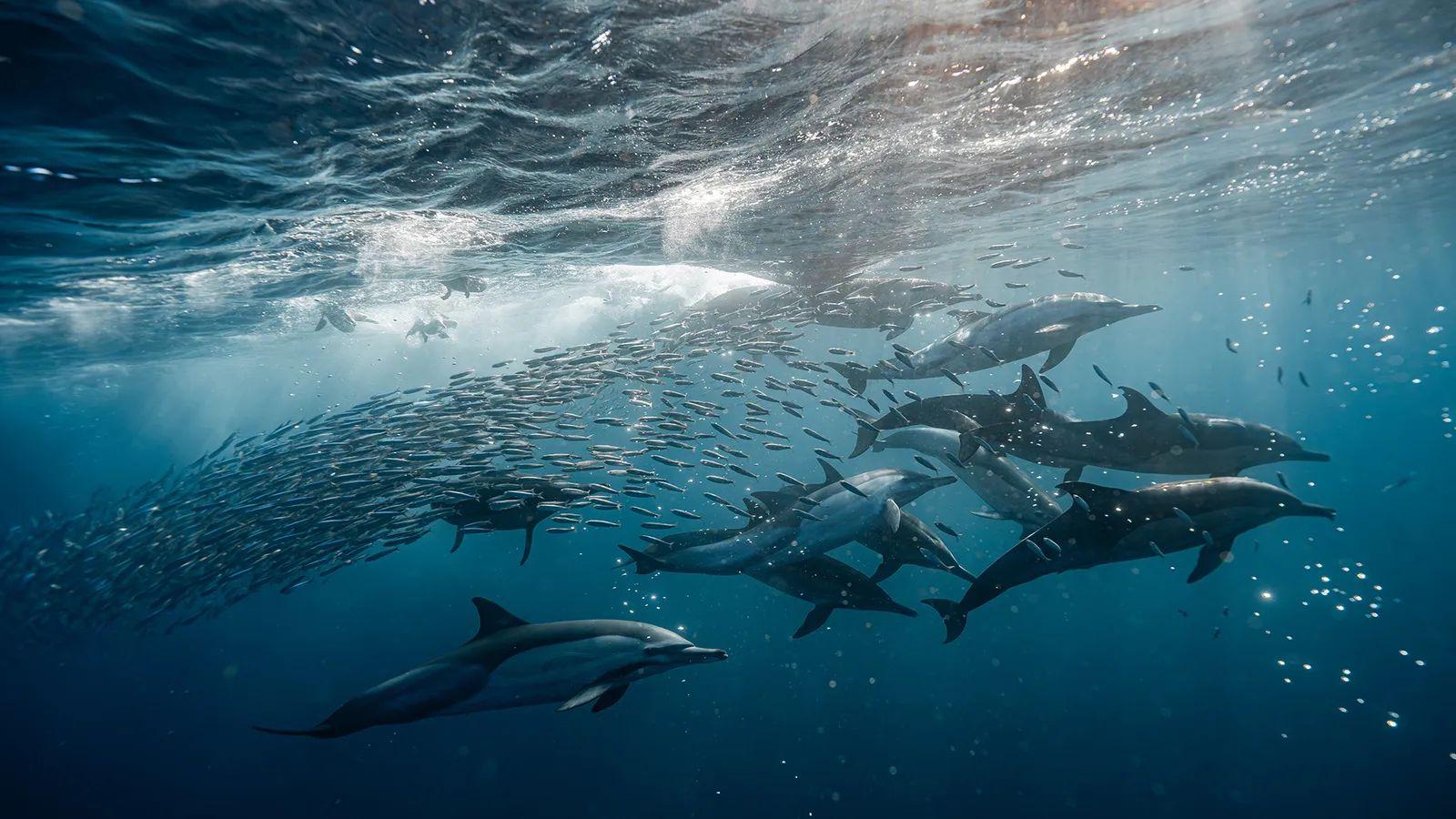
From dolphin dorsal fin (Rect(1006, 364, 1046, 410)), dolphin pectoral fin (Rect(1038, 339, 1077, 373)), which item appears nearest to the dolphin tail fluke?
dolphin dorsal fin (Rect(1006, 364, 1046, 410))

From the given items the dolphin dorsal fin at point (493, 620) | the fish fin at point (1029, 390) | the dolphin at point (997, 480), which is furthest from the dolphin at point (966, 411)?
the dolphin dorsal fin at point (493, 620)

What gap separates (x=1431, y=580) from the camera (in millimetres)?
26625

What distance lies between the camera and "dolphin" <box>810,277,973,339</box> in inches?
520

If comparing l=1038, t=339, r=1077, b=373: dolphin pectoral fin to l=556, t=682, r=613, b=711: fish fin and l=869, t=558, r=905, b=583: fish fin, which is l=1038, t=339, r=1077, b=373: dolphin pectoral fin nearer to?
l=869, t=558, r=905, b=583: fish fin

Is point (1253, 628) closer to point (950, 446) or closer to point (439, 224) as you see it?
point (950, 446)

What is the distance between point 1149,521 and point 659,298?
83.8 ft

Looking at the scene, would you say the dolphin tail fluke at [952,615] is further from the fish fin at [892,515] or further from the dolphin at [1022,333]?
the dolphin at [1022,333]

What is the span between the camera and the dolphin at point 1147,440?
688 centimetres

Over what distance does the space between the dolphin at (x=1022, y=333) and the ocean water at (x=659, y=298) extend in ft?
5.22

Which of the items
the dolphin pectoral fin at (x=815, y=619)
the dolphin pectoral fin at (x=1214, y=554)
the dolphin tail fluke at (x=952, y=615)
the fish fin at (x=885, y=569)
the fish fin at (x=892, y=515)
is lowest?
the dolphin pectoral fin at (x=815, y=619)

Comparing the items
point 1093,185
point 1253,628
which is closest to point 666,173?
point 1093,185

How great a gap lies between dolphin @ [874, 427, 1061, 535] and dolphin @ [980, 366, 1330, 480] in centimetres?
97

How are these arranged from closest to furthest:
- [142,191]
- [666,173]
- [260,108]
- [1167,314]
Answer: [260,108] → [142,191] → [666,173] → [1167,314]

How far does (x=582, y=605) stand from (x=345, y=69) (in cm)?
2704
